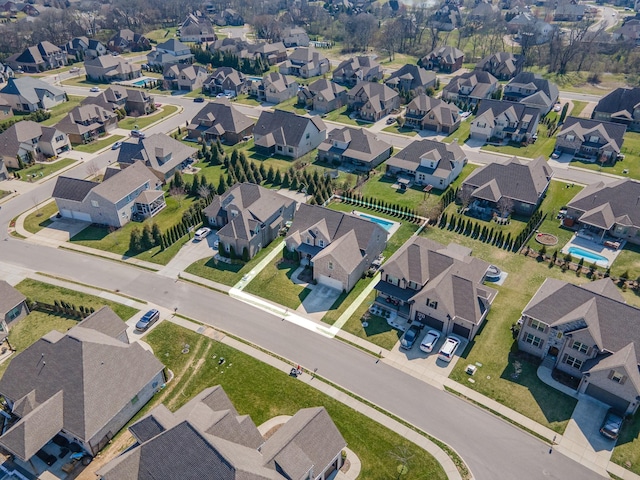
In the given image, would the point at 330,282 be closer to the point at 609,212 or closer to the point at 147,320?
the point at 147,320

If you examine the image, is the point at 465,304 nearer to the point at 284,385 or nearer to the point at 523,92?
the point at 284,385

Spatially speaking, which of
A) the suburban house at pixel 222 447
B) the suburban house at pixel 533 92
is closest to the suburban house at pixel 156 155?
the suburban house at pixel 222 447

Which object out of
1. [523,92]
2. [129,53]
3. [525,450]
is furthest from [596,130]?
[129,53]

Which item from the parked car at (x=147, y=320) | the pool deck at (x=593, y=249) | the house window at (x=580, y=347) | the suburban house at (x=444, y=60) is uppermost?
the house window at (x=580, y=347)

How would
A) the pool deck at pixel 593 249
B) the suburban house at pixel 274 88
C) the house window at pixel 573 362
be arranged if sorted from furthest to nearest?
the suburban house at pixel 274 88 → the pool deck at pixel 593 249 → the house window at pixel 573 362

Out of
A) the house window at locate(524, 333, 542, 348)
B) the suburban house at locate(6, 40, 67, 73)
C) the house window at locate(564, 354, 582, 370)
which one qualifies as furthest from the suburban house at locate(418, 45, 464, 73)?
the suburban house at locate(6, 40, 67, 73)

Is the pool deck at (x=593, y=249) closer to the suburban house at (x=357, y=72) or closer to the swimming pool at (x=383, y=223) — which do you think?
the swimming pool at (x=383, y=223)
